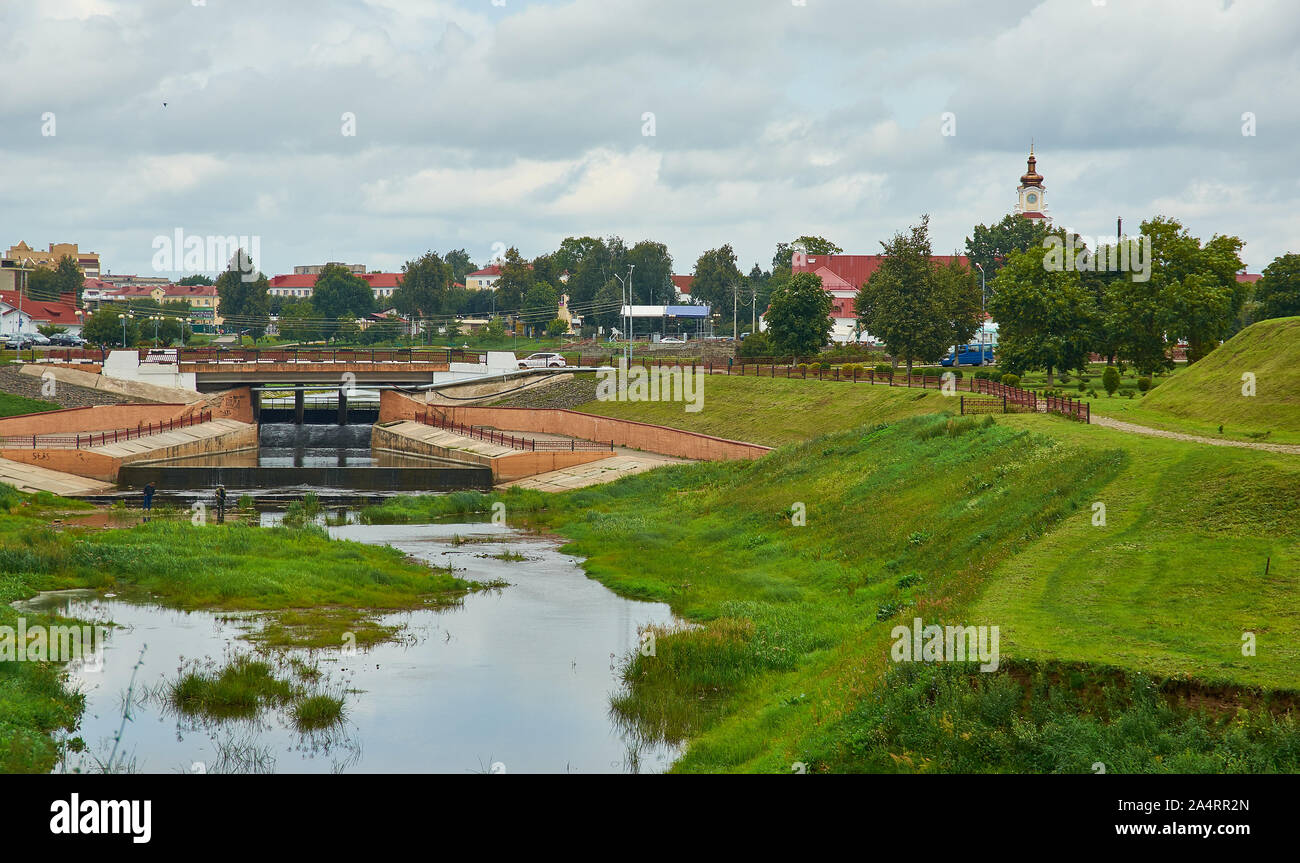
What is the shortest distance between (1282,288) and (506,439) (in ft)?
150

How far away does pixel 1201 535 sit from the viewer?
2339 centimetres

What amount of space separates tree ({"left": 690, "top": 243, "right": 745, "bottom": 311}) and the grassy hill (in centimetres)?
12560

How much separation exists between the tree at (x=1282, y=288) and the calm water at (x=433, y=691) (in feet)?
161

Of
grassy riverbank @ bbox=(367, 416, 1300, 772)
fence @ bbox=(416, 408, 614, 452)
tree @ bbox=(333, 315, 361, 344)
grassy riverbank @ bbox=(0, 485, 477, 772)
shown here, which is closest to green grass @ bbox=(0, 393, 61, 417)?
fence @ bbox=(416, 408, 614, 452)

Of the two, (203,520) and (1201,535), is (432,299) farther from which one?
(1201,535)

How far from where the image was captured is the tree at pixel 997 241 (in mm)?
135000

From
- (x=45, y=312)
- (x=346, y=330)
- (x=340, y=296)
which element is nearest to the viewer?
(x=45, y=312)

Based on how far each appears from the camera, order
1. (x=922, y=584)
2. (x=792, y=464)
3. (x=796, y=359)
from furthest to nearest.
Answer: (x=796, y=359) < (x=792, y=464) < (x=922, y=584)

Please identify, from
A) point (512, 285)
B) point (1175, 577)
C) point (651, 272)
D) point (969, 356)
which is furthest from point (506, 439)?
point (512, 285)

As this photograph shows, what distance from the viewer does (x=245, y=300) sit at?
177500mm

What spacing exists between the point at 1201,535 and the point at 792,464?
25008 millimetres

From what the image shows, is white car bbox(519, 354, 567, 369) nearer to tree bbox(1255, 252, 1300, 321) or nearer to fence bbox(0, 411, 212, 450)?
fence bbox(0, 411, 212, 450)

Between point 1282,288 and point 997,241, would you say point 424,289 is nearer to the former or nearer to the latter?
point 997,241
